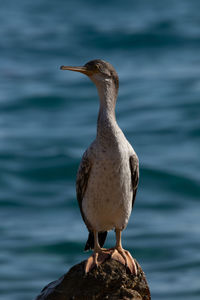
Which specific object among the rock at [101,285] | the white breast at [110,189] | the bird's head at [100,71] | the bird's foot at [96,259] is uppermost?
the bird's head at [100,71]

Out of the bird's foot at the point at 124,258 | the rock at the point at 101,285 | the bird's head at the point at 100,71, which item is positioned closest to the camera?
the rock at the point at 101,285

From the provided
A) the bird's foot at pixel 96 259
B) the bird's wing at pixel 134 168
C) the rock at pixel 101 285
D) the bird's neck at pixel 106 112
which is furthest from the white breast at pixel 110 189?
the rock at pixel 101 285

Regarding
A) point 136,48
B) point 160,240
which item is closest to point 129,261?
point 160,240

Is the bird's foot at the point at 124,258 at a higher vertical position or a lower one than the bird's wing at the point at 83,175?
lower

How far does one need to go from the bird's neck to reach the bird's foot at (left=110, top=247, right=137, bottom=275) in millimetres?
1539

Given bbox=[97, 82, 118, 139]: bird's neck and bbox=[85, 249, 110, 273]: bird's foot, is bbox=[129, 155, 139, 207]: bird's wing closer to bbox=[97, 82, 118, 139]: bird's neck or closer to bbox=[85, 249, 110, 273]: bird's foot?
bbox=[97, 82, 118, 139]: bird's neck

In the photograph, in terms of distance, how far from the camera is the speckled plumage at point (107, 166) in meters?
11.1

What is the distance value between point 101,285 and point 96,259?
41 cm

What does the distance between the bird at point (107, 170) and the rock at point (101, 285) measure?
13 centimetres

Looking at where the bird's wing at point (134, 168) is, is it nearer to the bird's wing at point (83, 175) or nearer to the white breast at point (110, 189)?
the white breast at point (110, 189)

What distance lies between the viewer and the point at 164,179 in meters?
33.7

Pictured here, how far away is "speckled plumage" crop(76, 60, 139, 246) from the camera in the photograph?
1109cm

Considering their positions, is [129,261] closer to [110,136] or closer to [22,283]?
[110,136]

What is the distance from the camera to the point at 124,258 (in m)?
11.0
